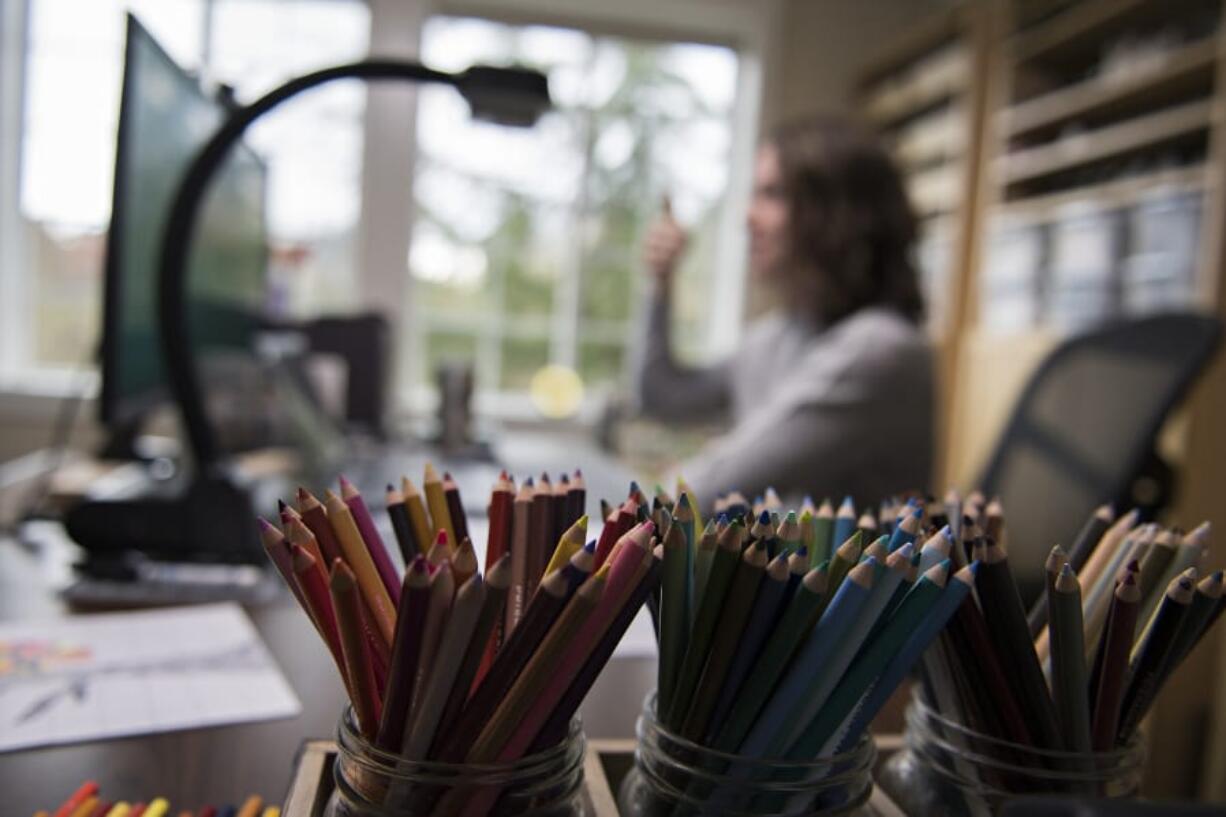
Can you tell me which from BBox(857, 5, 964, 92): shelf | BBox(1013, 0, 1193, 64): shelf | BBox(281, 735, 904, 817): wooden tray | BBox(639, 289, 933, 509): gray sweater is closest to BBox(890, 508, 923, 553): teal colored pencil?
BBox(281, 735, 904, 817): wooden tray

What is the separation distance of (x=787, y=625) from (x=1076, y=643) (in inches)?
4.2

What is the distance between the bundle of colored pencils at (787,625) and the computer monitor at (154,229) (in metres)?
0.74

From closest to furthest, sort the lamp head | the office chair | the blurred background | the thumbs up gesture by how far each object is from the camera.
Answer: the lamp head < the office chair < the thumbs up gesture < the blurred background

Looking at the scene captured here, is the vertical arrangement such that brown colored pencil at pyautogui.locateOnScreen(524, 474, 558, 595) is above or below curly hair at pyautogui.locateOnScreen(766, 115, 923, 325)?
below

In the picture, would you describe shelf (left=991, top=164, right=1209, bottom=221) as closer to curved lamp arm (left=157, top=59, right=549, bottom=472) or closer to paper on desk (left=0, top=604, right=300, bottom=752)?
curved lamp arm (left=157, top=59, right=549, bottom=472)

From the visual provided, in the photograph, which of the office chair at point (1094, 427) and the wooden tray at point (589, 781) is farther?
the office chair at point (1094, 427)

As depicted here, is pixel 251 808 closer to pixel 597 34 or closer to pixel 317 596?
pixel 317 596

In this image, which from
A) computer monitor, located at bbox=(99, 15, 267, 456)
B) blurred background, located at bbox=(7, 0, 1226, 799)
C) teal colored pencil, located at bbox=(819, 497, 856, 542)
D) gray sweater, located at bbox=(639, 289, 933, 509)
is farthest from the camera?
blurred background, located at bbox=(7, 0, 1226, 799)

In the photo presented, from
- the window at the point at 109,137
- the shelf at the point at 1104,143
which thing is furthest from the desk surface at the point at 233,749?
the window at the point at 109,137

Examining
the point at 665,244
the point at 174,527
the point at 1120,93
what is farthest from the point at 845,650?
the point at 1120,93

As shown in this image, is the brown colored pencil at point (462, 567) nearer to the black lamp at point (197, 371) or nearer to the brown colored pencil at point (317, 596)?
the brown colored pencil at point (317, 596)

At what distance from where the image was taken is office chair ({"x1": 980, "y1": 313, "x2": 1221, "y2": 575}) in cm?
110

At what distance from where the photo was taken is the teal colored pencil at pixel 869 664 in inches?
11.0

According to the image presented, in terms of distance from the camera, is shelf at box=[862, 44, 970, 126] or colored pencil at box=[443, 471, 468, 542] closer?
colored pencil at box=[443, 471, 468, 542]
